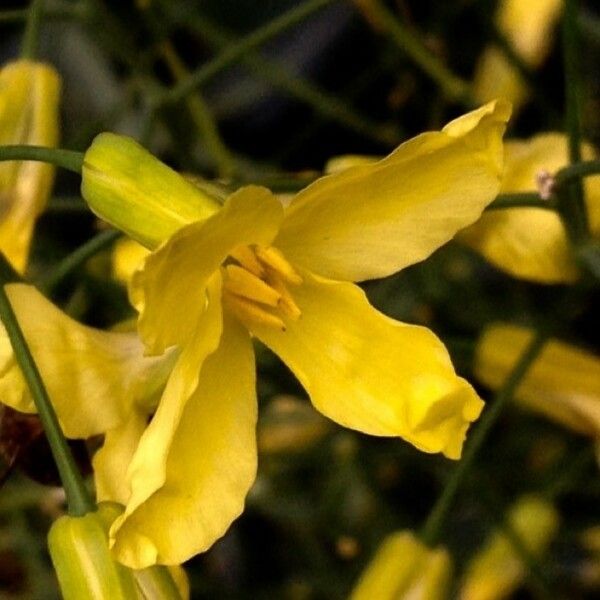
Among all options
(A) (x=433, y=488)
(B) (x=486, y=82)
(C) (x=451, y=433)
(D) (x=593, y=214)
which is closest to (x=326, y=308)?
(C) (x=451, y=433)

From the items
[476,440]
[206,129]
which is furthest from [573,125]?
[206,129]

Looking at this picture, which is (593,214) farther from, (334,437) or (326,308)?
(334,437)

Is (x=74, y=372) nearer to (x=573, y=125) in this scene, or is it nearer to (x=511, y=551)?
(x=573, y=125)

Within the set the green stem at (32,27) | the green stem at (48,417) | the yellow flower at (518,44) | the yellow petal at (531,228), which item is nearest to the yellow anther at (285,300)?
the green stem at (48,417)

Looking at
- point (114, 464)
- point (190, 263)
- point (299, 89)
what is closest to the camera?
point (190, 263)

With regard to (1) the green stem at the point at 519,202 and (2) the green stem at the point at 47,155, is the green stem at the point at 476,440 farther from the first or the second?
(2) the green stem at the point at 47,155

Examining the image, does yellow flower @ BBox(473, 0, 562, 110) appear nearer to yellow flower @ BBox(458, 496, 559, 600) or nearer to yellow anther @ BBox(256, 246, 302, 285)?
yellow flower @ BBox(458, 496, 559, 600)

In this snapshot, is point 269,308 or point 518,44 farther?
point 518,44
